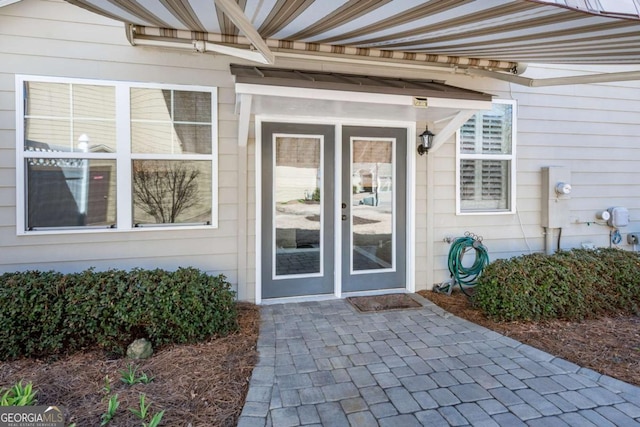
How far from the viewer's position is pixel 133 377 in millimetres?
2594

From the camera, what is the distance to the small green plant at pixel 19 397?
2.19 m

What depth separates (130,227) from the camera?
391 cm

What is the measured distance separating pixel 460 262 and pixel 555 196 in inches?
72.8

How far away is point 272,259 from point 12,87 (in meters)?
3.23

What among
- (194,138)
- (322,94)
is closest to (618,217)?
(322,94)

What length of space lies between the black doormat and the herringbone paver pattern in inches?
19.8

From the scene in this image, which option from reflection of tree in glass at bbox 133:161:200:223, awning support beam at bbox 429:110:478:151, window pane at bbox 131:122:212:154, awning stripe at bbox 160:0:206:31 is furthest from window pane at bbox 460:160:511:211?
awning stripe at bbox 160:0:206:31

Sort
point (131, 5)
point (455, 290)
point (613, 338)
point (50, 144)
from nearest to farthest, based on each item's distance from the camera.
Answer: point (131, 5), point (613, 338), point (50, 144), point (455, 290)

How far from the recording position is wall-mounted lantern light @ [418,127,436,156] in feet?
15.0

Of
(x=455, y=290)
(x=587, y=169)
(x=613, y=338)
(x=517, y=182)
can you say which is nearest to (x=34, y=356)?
(x=455, y=290)

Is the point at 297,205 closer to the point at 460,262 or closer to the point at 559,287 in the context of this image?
the point at 460,262

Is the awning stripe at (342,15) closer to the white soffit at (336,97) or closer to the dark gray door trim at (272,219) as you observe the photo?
the white soffit at (336,97)

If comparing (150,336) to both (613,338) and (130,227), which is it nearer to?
(130,227)

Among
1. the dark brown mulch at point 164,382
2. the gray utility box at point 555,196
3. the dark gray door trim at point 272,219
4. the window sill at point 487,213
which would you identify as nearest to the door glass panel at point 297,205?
the dark gray door trim at point 272,219
